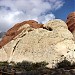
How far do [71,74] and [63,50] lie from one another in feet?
56.6

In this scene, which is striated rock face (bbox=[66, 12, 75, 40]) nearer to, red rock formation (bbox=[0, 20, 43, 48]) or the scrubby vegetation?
red rock formation (bbox=[0, 20, 43, 48])

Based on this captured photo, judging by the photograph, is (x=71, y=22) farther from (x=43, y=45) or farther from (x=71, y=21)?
(x=43, y=45)

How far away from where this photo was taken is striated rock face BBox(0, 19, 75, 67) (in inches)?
1560

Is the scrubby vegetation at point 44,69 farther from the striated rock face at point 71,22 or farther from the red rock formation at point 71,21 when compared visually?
the red rock formation at point 71,21

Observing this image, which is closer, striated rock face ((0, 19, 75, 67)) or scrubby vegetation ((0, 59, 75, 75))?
scrubby vegetation ((0, 59, 75, 75))

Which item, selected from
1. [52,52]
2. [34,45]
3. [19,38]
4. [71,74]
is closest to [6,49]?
[19,38]

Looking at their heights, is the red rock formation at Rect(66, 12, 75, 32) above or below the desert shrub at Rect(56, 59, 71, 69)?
above

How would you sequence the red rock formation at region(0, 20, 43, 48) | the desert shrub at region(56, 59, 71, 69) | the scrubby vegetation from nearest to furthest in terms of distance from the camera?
the scrubby vegetation < the desert shrub at region(56, 59, 71, 69) < the red rock formation at region(0, 20, 43, 48)

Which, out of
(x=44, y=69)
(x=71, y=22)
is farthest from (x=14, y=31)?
(x=44, y=69)

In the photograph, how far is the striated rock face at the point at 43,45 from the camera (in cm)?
3962

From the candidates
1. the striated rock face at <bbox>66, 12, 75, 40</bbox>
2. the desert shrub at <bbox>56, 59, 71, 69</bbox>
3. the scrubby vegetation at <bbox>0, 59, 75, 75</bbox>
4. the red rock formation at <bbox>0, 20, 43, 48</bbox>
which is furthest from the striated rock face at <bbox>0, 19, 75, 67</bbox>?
the red rock formation at <bbox>0, 20, 43, 48</bbox>

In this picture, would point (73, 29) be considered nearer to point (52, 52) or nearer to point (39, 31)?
point (39, 31)

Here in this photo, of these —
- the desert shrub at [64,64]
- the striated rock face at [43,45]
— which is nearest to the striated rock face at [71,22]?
the striated rock face at [43,45]

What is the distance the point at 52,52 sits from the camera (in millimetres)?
39906
